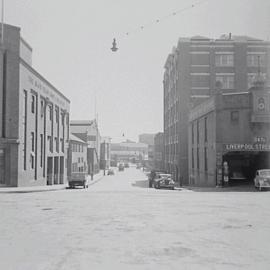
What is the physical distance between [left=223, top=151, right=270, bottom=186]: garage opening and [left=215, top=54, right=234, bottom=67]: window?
2084 centimetres

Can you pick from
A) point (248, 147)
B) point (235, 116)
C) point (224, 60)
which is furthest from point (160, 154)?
point (248, 147)

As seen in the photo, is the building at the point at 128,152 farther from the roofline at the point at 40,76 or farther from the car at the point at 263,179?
the car at the point at 263,179

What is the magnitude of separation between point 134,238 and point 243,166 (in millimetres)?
30206

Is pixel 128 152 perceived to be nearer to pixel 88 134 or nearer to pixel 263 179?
pixel 88 134

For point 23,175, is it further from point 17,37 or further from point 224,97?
point 224,97

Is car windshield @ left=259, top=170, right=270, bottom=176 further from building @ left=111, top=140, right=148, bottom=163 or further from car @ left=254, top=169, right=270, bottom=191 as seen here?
building @ left=111, top=140, right=148, bottom=163

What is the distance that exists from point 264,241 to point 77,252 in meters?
4.98

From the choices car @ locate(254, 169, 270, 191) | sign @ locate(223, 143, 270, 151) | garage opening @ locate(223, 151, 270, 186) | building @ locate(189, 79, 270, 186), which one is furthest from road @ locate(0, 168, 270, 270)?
garage opening @ locate(223, 151, 270, 186)

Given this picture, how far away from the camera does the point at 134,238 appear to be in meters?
10.2

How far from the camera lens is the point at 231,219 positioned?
44.1 ft

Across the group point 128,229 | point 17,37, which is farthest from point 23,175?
point 128,229

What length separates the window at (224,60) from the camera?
179 ft

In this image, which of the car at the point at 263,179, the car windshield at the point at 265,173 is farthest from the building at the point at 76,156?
the car windshield at the point at 265,173

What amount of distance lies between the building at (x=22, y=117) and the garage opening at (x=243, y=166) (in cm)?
1840
